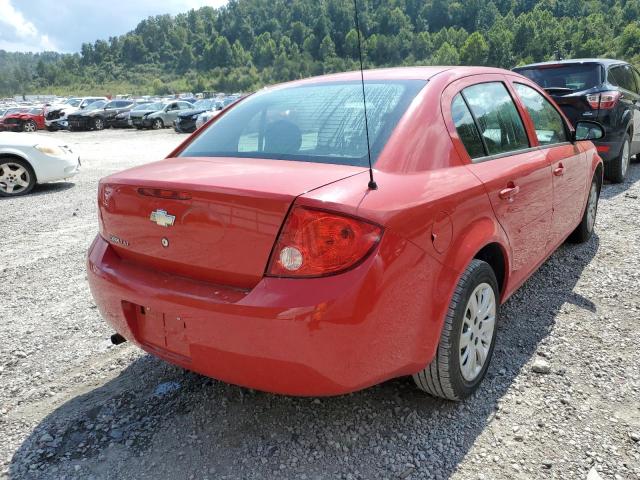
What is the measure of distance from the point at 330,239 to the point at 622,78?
293 inches

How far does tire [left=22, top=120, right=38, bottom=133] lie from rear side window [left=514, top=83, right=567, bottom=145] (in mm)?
31191

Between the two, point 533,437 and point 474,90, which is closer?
point 533,437

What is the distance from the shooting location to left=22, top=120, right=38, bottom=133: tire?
28.7 metres

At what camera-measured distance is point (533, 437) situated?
7.37 feet

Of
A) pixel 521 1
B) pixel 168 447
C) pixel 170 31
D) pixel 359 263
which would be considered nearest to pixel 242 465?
pixel 168 447

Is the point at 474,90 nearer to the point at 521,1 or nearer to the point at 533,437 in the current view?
the point at 533,437

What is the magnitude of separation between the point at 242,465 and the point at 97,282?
1.06 meters

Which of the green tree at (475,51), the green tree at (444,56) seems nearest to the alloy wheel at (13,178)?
the green tree at (444,56)

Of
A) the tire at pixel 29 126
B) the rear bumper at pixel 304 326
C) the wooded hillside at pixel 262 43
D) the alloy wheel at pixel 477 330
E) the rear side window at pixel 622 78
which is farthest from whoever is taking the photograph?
the wooded hillside at pixel 262 43

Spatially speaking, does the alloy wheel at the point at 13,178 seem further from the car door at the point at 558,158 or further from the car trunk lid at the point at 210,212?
the car door at the point at 558,158

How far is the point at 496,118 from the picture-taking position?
289 cm

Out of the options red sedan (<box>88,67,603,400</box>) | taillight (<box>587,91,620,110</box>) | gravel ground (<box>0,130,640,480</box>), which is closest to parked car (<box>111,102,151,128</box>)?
taillight (<box>587,91,620,110</box>)

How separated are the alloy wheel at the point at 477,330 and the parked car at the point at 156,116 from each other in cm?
2778

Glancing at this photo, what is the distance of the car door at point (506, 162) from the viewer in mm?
2518
